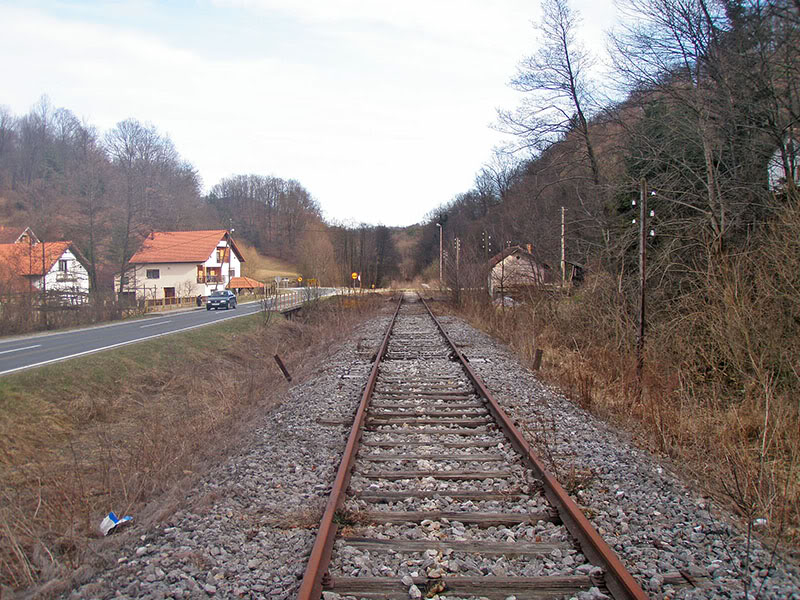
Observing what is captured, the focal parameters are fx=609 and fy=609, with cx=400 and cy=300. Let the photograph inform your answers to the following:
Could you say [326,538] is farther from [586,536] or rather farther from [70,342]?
[70,342]

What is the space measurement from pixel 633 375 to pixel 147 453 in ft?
23.7

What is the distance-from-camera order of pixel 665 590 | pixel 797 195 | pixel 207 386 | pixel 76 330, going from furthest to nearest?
pixel 76 330, pixel 207 386, pixel 797 195, pixel 665 590

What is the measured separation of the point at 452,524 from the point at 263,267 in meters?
105

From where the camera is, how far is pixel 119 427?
1297 cm

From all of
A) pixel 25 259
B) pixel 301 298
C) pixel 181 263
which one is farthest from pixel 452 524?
pixel 181 263

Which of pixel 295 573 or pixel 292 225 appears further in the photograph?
pixel 292 225

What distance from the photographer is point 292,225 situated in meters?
114

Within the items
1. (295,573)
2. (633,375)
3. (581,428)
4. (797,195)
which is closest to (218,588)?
(295,573)

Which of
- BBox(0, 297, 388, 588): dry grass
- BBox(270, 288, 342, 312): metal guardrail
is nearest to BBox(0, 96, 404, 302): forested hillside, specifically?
BBox(270, 288, 342, 312): metal guardrail

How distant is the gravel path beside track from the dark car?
40582mm

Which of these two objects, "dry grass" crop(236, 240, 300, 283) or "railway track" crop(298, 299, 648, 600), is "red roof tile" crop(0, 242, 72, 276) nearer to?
"railway track" crop(298, 299, 648, 600)

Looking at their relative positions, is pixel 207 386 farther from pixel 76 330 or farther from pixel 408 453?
pixel 76 330

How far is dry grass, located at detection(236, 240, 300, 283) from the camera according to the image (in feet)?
290

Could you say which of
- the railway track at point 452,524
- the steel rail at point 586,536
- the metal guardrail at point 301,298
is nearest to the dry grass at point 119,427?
the railway track at point 452,524
